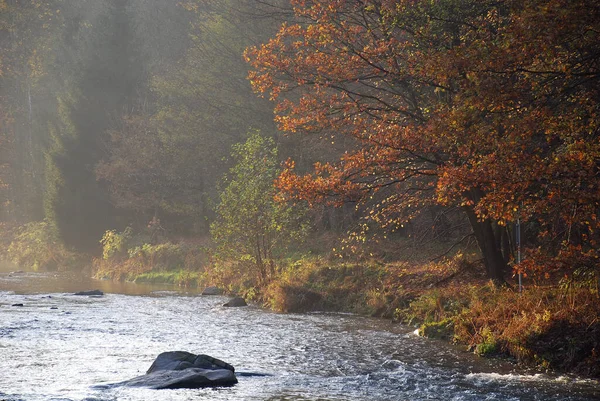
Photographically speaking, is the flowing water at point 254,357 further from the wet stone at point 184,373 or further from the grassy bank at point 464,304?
the grassy bank at point 464,304

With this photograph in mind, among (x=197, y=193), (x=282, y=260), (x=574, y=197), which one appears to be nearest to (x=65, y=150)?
(x=197, y=193)

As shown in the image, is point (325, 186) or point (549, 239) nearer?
point (325, 186)

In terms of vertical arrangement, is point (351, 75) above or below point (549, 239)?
above

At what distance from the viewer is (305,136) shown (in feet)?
110

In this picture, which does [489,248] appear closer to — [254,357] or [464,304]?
[464,304]

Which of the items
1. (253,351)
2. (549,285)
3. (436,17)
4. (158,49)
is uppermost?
(158,49)

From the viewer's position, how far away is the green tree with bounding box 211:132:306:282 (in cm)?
2908

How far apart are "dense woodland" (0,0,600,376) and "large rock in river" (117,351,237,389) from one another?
18.8 ft

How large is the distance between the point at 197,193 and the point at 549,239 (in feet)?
93.3

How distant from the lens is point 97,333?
64.5 feet

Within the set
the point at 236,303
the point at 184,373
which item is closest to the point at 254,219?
the point at 236,303

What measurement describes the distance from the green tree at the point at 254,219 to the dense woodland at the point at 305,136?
2.9 inches

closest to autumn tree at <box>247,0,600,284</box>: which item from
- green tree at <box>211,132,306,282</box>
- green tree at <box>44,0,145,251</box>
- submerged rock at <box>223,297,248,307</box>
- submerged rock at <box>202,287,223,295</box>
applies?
green tree at <box>211,132,306,282</box>

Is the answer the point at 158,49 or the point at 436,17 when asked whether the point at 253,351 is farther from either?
the point at 158,49
